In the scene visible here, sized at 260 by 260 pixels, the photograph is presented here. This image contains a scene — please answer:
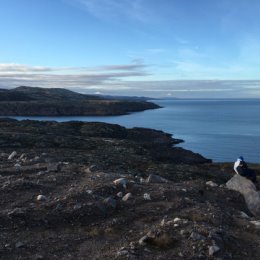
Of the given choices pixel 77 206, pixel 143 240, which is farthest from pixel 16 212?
pixel 143 240

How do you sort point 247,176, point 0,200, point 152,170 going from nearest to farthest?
point 0,200
point 247,176
point 152,170

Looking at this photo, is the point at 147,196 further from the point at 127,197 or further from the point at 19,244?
the point at 19,244

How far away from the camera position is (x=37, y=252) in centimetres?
1350

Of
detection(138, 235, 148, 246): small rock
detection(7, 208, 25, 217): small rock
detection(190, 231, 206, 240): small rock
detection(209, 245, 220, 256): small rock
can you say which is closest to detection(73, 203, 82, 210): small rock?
detection(7, 208, 25, 217): small rock

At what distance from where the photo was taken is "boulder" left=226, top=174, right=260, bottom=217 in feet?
66.2

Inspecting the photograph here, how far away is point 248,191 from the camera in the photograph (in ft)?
69.3

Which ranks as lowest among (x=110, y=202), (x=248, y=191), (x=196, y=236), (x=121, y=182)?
(x=248, y=191)

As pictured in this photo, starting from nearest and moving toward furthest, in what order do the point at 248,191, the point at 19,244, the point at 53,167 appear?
the point at 19,244 < the point at 248,191 < the point at 53,167

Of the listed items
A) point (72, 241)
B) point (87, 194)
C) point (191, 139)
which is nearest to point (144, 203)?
point (87, 194)

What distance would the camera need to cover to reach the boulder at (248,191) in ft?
66.2

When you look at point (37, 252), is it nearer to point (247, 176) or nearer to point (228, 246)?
point (228, 246)

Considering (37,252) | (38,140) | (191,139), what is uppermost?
(37,252)

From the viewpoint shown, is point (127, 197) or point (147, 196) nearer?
point (127, 197)

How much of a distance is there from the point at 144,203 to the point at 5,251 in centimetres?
620
